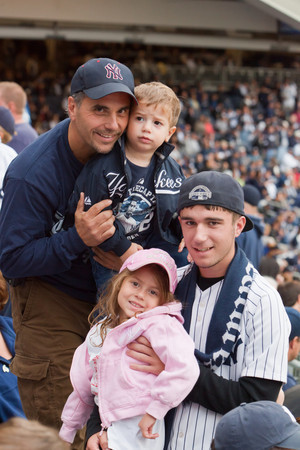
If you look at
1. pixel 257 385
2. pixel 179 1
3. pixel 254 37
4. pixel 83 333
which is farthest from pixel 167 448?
pixel 254 37

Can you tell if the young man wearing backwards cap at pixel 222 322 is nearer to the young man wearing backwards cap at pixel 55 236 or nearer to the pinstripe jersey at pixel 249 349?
the pinstripe jersey at pixel 249 349

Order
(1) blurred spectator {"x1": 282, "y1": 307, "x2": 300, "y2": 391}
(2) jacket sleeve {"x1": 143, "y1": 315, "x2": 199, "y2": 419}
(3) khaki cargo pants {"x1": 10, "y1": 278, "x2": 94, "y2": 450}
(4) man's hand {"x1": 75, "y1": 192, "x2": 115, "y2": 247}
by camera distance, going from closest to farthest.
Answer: (2) jacket sleeve {"x1": 143, "y1": 315, "x2": 199, "y2": 419} < (4) man's hand {"x1": 75, "y1": 192, "x2": 115, "y2": 247} < (3) khaki cargo pants {"x1": 10, "y1": 278, "x2": 94, "y2": 450} < (1) blurred spectator {"x1": 282, "y1": 307, "x2": 300, "y2": 391}

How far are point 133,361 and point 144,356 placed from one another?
56 mm

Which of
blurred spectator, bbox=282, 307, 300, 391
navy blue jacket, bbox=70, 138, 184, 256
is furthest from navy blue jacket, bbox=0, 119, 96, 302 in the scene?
blurred spectator, bbox=282, 307, 300, 391

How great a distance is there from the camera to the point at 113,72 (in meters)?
3.01

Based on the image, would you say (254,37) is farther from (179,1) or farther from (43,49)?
(43,49)

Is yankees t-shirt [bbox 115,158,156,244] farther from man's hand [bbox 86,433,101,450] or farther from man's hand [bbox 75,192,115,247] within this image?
man's hand [bbox 86,433,101,450]

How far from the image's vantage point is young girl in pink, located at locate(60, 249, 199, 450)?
238 cm

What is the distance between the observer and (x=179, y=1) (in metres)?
22.2

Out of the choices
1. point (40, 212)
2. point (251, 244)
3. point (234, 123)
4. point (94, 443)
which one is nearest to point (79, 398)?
point (94, 443)

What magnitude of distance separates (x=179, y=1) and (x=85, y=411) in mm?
21168

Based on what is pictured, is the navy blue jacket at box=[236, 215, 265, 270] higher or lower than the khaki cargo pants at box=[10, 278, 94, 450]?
higher

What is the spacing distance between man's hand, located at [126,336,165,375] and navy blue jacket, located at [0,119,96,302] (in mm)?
641

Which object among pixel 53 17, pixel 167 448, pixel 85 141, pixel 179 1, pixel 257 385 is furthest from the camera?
pixel 179 1
